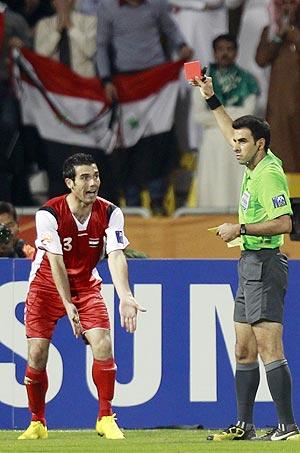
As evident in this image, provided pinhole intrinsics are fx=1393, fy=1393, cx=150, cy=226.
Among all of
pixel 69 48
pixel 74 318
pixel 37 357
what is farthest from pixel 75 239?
pixel 69 48

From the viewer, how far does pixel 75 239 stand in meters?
9.88

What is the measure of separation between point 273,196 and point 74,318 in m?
1.56

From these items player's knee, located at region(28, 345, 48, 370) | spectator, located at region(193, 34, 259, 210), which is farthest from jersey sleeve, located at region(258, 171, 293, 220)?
spectator, located at region(193, 34, 259, 210)

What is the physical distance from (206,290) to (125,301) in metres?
2.01

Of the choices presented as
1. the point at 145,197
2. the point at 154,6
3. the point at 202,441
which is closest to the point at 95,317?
the point at 202,441

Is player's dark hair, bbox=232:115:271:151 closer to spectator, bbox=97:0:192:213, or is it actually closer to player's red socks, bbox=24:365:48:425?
player's red socks, bbox=24:365:48:425

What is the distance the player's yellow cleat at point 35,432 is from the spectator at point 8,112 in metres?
4.83

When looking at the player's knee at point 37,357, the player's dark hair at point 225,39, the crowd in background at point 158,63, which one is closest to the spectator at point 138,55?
the crowd in background at point 158,63

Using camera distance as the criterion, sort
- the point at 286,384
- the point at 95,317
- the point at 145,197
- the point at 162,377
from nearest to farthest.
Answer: the point at 286,384 < the point at 95,317 < the point at 162,377 < the point at 145,197

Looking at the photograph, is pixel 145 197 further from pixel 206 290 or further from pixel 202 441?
pixel 202 441

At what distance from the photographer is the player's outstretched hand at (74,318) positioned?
9.23 m

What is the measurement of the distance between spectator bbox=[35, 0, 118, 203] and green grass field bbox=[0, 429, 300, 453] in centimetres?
464

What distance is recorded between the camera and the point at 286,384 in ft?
30.2

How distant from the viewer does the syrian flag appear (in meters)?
14.6
